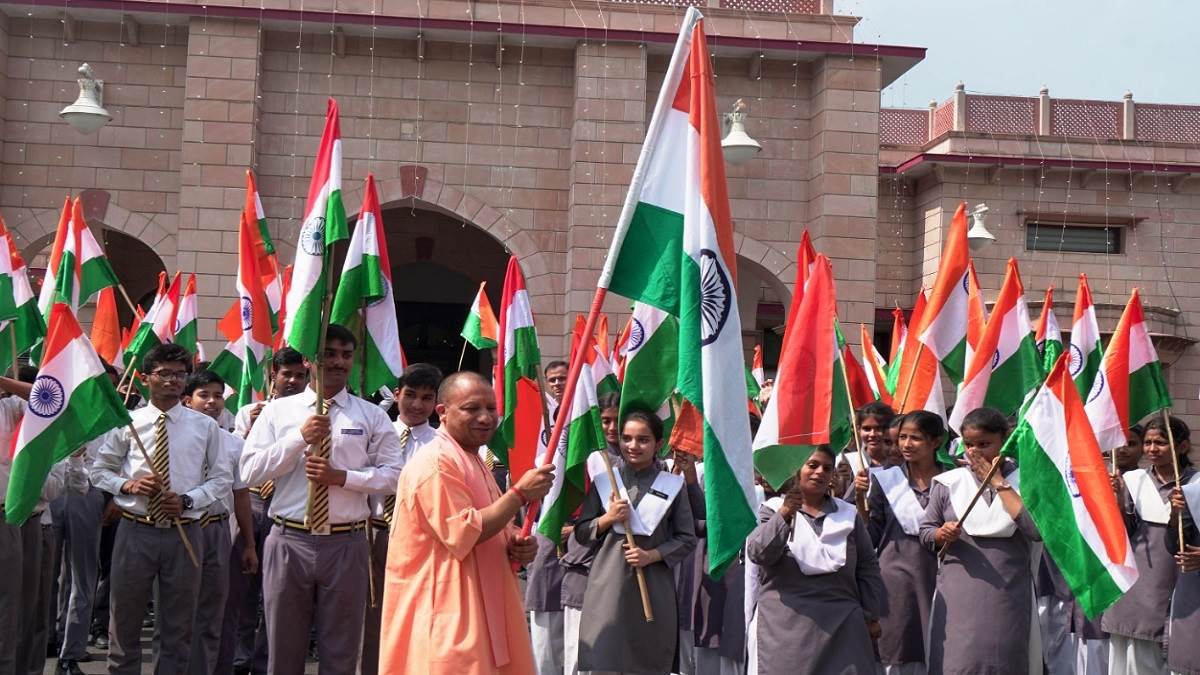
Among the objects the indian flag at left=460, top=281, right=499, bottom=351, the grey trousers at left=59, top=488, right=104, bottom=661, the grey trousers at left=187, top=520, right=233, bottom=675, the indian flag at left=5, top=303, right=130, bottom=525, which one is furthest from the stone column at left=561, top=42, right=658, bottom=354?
the indian flag at left=5, top=303, right=130, bottom=525

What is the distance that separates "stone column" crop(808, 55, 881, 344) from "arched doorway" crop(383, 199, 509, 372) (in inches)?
237

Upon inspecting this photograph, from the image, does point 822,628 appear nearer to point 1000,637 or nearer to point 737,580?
point 1000,637

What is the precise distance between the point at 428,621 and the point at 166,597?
2.99 meters

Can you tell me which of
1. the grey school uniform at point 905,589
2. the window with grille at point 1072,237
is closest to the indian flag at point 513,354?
the grey school uniform at point 905,589

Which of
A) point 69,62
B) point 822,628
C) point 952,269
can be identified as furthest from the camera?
point 69,62

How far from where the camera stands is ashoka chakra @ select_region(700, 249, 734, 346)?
5.48m

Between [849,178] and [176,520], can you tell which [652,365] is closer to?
[176,520]

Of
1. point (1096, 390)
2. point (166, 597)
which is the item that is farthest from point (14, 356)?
point (1096, 390)

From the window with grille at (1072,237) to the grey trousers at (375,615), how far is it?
1836 cm

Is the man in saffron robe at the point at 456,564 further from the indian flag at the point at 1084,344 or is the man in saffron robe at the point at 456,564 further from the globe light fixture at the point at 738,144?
the globe light fixture at the point at 738,144

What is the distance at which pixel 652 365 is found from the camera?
704 centimetres

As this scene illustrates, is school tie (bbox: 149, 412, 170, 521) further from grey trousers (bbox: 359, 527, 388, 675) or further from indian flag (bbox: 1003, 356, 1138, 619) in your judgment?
indian flag (bbox: 1003, 356, 1138, 619)

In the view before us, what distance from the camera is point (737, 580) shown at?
27.0 ft

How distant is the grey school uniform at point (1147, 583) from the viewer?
7.88 metres
